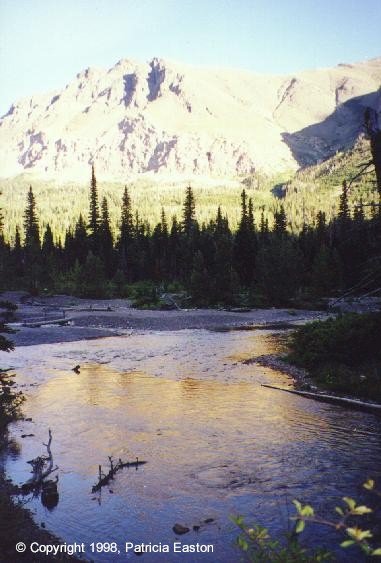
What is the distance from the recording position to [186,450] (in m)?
15.1

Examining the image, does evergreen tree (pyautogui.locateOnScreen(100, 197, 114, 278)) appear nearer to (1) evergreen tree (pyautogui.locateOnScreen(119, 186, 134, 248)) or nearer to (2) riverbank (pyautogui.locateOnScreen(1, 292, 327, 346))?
(1) evergreen tree (pyautogui.locateOnScreen(119, 186, 134, 248))

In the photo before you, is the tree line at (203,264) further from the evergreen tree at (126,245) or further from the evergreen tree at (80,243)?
the evergreen tree at (126,245)

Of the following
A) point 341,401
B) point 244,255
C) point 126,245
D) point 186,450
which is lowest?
point 186,450

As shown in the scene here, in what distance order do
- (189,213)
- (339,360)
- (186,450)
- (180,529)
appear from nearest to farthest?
(180,529) → (186,450) → (339,360) → (189,213)

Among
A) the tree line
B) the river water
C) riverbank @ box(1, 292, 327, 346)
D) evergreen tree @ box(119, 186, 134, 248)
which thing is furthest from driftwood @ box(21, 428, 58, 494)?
evergreen tree @ box(119, 186, 134, 248)

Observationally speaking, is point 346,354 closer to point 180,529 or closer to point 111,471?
point 111,471

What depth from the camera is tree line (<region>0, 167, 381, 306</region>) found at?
62625 mm

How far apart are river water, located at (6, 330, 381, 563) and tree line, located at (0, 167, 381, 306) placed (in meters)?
16.6

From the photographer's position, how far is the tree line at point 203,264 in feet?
205

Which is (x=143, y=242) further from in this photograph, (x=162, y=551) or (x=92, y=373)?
(x=162, y=551)

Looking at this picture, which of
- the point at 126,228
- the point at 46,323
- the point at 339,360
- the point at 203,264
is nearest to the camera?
the point at 339,360

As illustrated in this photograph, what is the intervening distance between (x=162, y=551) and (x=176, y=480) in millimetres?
3195

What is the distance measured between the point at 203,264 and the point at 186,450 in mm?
50286

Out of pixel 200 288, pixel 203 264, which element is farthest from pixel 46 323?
pixel 203 264
